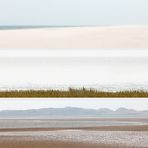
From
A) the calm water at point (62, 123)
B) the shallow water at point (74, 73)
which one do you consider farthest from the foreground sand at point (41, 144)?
the shallow water at point (74, 73)

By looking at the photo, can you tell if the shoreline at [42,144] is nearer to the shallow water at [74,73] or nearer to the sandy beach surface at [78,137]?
the sandy beach surface at [78,137]

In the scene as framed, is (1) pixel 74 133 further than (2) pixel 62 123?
No

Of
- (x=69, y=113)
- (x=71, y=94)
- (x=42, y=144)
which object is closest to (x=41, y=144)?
(x=42, y=144)

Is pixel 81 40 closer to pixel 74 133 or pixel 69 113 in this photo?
pixel 69 113

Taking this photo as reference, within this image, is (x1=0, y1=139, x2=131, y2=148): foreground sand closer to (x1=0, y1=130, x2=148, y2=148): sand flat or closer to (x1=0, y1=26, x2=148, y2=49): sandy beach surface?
(x1=0, y1=130, x2=148, y2=148): sand flat

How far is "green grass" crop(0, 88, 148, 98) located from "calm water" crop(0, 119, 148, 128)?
194cm

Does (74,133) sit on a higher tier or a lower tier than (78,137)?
lower

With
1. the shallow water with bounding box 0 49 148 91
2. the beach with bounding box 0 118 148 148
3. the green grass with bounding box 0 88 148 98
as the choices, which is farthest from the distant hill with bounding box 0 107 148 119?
the shallow water with bounding box 0 49 148 91

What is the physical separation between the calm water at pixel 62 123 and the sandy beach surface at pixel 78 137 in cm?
36

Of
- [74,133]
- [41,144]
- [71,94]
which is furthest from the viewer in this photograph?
[71,94]

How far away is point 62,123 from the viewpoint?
8664 millimetres

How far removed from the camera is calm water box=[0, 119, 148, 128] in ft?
27.5

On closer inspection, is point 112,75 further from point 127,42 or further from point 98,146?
point 127,42

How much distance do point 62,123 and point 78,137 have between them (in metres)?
1.29
